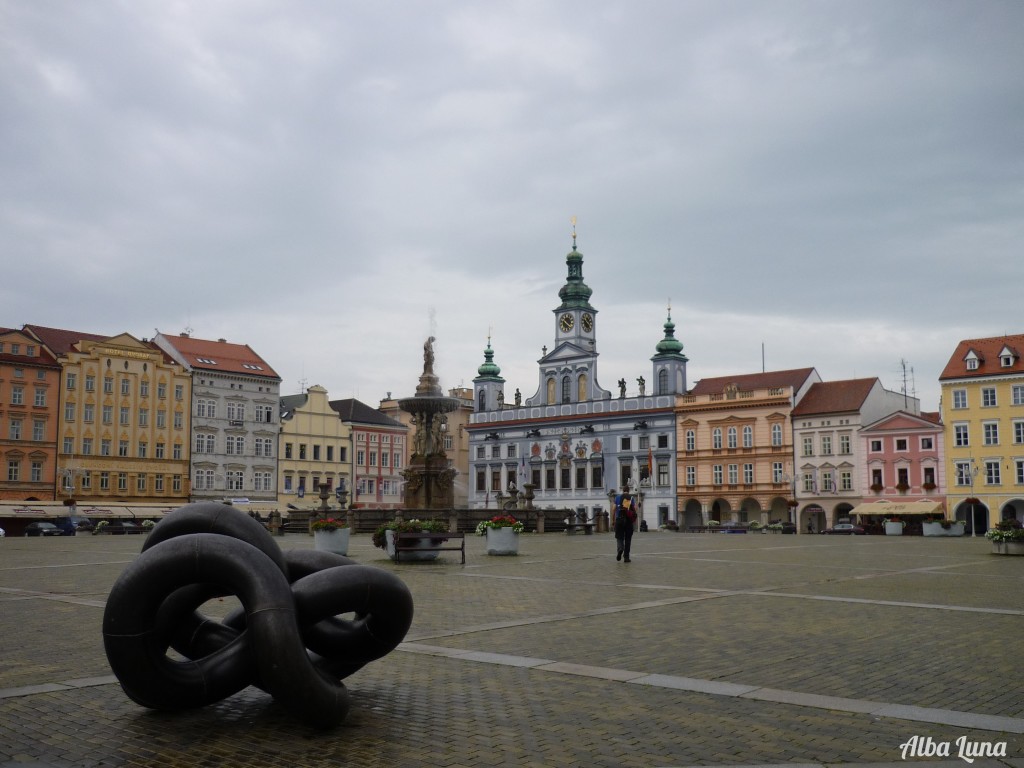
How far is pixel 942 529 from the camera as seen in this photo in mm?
53812

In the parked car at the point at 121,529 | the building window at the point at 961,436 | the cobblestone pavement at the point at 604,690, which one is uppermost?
the building window at the point at 961,436

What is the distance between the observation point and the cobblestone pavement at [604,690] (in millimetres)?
5969

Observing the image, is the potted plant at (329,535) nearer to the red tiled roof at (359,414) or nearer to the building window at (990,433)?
the building window at (990,433)

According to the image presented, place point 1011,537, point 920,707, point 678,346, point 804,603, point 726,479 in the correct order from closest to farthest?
point 920,707 < point 804,603 < point 1011,537 < point 726,479 < point 678,346

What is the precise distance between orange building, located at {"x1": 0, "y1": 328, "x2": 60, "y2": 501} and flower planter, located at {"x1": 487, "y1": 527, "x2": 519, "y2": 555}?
168 feet

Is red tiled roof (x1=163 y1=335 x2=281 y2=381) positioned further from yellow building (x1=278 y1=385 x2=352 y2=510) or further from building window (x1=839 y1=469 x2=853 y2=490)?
building window (x1=839 y1=469 x2=853 y2=490)

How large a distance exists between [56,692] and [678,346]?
8054cm

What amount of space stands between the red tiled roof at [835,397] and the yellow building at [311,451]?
38430 millimetres

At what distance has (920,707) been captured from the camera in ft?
23.2

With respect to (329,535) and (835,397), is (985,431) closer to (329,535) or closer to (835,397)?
(835,397)

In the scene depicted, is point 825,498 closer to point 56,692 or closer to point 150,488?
point 150,488

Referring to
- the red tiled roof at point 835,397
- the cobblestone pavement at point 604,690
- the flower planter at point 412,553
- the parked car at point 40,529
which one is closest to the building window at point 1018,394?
the red tiled roof at point 835,397

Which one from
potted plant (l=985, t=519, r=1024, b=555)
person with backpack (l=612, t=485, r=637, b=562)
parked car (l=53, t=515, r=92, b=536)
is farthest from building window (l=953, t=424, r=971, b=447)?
parked car (l=53, t=515, r=92, b=536)

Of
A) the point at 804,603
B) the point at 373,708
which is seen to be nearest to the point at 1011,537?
the point at 804,603
